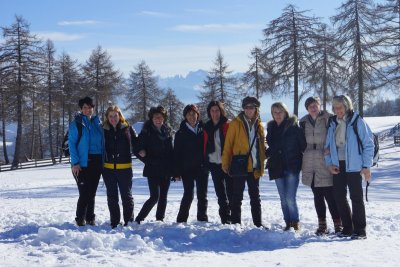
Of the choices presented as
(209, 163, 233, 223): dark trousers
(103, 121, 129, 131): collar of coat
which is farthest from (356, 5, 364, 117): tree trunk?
(103, 121, 129, 131): collar of coat

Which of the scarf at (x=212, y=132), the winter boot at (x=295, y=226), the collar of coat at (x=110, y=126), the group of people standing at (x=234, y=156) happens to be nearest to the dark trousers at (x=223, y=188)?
the group of people standing at (x=234, y=156)

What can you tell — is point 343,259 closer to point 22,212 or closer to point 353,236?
point 353,236

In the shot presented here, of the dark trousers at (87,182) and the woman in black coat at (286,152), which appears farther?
the dark trousers at (87,182)

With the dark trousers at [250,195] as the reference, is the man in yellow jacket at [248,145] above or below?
above

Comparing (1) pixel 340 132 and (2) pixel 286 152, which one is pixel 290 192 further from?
(1) pixel 340 132

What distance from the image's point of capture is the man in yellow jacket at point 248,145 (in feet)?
22.3

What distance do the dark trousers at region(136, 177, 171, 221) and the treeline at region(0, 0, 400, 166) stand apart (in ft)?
51.7

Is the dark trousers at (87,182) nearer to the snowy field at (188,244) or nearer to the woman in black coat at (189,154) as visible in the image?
the snowy field at (188,244)

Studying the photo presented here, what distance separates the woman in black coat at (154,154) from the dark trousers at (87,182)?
676mm

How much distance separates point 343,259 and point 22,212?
6659 mm

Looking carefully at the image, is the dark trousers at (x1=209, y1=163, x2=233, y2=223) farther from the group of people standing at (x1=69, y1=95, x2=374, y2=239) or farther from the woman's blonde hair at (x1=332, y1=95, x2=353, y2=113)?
the woman's blonde hair at (x1=332, y1=95, x2=353, y2=113)

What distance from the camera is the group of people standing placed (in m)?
6.45

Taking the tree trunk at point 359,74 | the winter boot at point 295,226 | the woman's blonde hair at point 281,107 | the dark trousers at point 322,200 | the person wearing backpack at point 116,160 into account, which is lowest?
the winter boot at point 295,226

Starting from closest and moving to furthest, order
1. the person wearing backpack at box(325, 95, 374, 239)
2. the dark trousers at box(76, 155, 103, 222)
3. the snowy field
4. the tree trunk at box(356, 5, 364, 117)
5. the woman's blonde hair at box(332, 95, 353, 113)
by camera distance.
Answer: the snowy field < the person wearing backpack at box(325, 95, 374, 239) < the woman's blonde hair at box(332, 95, 353, 113) < the dark trousers at box(76, 155, 103, 222) < the tree trunk at box(356, 5, 364, 117)
